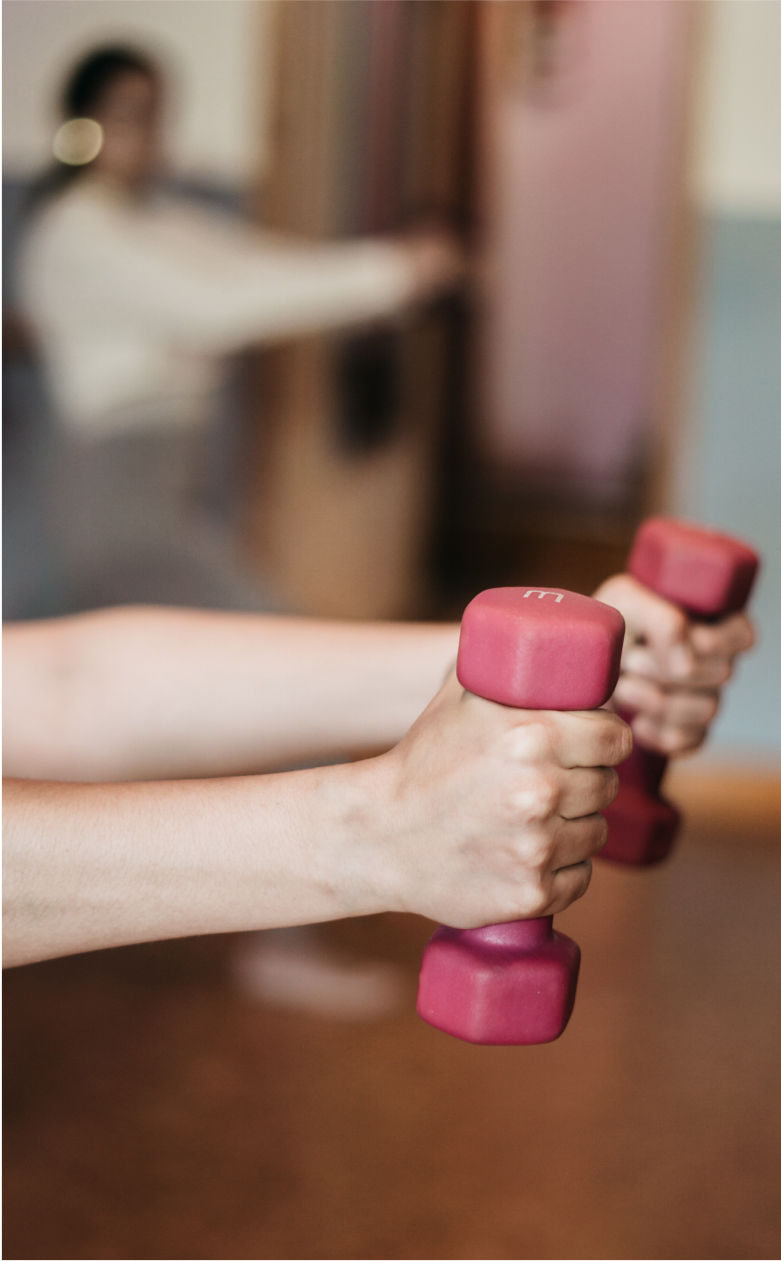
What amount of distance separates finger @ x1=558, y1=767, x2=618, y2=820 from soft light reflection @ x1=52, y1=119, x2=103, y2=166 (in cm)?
132

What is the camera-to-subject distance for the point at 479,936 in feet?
1.43

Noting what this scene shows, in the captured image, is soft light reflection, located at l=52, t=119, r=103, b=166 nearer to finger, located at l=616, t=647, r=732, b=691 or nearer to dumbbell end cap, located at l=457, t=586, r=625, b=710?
finger, located at l=616, t=647, r=732, b=691

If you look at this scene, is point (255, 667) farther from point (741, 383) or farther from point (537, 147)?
point (537, 147)

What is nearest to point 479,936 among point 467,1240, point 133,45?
point 467,1240

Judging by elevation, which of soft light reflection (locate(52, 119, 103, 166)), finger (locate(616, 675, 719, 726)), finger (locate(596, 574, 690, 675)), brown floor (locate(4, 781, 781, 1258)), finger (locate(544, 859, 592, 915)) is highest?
soft light reflection (locate(52, 119, 103, 166))

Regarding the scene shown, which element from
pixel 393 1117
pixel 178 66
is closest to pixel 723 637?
pixel 393 1117

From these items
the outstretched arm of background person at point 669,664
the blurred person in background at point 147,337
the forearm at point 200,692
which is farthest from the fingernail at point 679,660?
the blurred person in background at point 147,337

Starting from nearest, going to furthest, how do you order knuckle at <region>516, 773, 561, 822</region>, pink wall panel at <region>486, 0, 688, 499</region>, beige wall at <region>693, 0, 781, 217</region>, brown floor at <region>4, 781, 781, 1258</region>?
knuckle at <region>516, 773, 561, 822</region> < brown floor at <region>4, 781, 781, 1258</region> < beige wall at <region>693, 0, 781, 217</region> < pink wall panel at <region>486, 0, 688, 499</region>

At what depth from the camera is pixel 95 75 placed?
1.44 metres

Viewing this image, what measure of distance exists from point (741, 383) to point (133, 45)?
41.4 inches

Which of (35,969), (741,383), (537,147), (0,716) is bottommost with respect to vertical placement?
(35,969)

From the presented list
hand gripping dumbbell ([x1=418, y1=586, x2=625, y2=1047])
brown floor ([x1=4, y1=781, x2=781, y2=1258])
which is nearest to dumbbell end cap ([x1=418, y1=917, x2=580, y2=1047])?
hand gripping dumbbell ([x1=418, y1=586, x2=625, y2=1047])

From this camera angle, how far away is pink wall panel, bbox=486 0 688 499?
7.04ft

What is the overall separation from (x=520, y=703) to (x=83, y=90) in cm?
136
